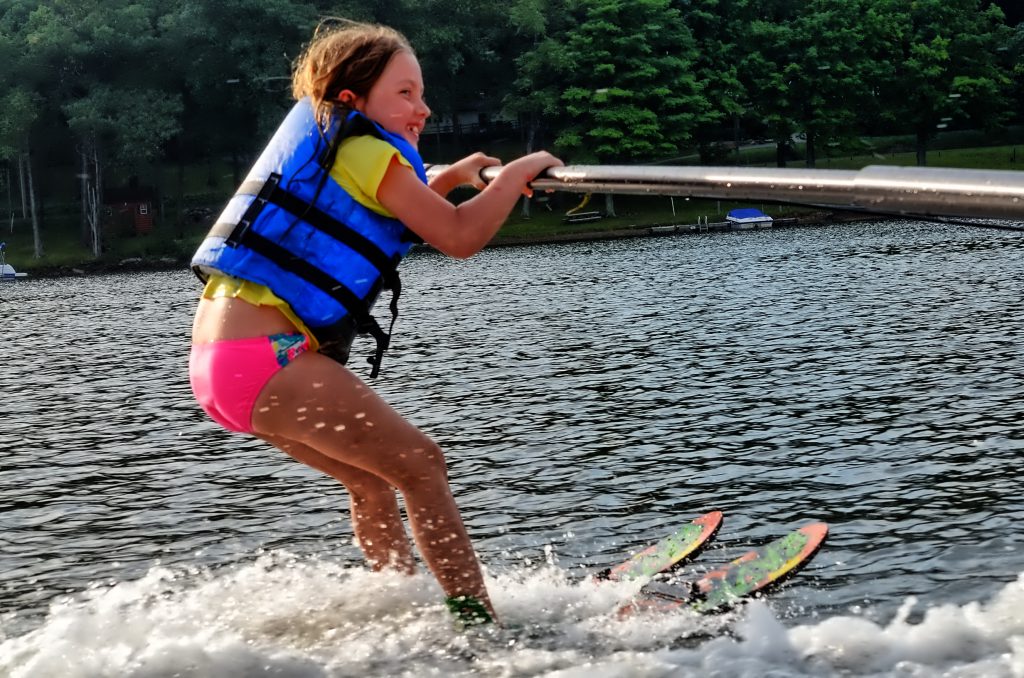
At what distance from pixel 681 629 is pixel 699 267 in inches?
1365

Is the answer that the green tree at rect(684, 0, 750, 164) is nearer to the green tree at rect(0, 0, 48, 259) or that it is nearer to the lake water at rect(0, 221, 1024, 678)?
the green tree at rect(0, 0, 48, 259)

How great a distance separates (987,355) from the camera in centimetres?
1744

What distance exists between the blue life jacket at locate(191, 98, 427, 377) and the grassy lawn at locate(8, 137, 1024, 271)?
65164 millimetres

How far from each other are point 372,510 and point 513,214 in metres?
75.1

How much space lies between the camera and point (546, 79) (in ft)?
269

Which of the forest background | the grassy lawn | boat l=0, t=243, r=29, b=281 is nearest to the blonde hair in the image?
the grassy lawn

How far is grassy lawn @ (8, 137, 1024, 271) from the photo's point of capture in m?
73.9

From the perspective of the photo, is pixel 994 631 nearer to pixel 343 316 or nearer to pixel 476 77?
pixel 343 316

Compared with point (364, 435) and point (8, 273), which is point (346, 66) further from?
point (8, 273)

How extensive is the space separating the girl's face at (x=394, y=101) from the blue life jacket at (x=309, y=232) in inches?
2.6

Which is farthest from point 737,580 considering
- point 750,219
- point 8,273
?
point 8,273

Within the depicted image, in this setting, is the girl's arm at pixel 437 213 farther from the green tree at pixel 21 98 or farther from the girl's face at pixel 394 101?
the green tree at pixel 21 98

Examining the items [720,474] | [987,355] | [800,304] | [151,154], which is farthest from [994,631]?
[151,154]

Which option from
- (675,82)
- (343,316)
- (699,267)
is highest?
(675,82)
